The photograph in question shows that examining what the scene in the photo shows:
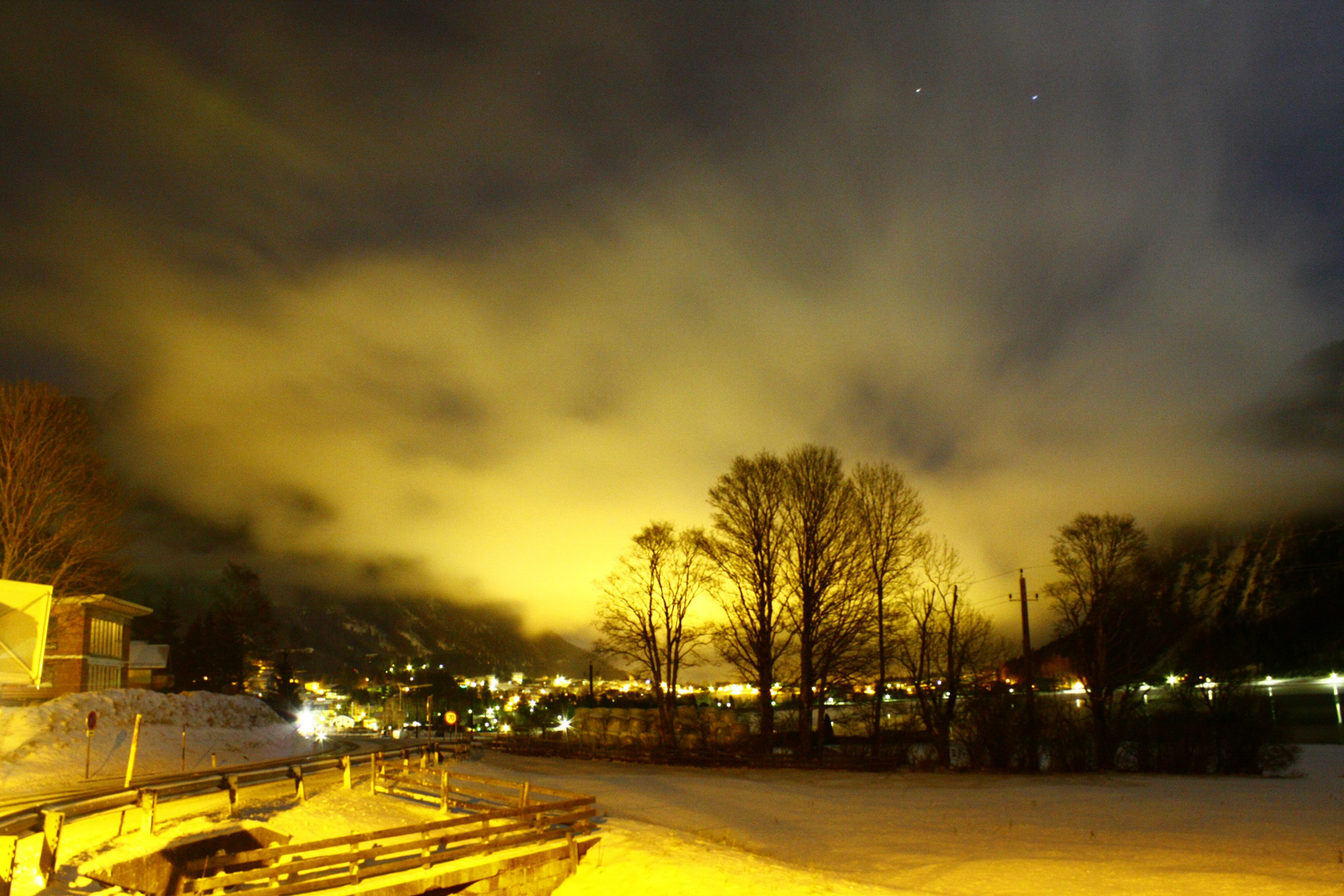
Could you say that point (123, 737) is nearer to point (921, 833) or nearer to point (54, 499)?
point (54, 499)

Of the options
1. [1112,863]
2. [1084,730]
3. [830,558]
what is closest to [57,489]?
[830,558]

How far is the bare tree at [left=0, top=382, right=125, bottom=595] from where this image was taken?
39.7m

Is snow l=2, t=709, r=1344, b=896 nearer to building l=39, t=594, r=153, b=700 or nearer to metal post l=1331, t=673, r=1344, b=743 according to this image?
building l=39, t=594, r=153, b=700

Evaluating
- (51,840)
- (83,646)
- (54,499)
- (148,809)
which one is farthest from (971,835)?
(83,646)

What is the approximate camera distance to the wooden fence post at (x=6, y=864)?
29.2ft

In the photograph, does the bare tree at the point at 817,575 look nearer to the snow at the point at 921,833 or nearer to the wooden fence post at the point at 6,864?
the snow at the point at 921,833

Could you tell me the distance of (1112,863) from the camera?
58.7 feet

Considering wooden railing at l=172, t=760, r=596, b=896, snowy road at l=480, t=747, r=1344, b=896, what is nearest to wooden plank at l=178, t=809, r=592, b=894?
wooden railing at l=172, t=760, r=596, b=896

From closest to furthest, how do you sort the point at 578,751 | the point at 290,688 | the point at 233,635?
the point at 578,751, the point at 233,635, the point at 290,688

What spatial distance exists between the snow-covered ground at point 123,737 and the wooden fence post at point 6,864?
844 inches

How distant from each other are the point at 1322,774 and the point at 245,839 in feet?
151

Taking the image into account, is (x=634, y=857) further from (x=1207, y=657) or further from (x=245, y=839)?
(x=1207, y=657)

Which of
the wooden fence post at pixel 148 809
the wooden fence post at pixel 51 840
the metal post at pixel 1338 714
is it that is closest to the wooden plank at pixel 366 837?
the wooden fence post at pixel 148 809

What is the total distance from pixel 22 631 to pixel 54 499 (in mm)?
36351
